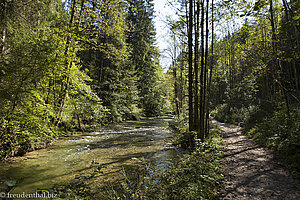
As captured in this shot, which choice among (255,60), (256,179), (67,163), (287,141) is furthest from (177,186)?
(255,60)

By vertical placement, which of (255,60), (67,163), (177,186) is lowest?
(67,163)

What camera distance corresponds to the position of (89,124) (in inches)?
593

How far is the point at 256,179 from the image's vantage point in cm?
473

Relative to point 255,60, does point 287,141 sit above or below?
below

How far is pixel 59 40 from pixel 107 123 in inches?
494

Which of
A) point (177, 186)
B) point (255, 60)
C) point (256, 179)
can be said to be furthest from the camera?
point (255, 60)

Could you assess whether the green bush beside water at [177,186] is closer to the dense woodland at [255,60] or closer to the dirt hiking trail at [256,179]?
the dirt hiking trail at [256,179]

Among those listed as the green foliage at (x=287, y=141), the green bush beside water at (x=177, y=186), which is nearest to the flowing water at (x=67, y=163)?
the green bush beside water at (x=177, y=186)

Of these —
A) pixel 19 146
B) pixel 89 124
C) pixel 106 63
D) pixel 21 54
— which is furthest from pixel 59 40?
pixel 106 63

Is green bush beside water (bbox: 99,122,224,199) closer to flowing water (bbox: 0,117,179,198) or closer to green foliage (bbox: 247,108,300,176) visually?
flowing water (bbox: 0,117,179,198)

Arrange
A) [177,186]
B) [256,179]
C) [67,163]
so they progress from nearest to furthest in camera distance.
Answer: [177,186] → [256,179] → [67,163]

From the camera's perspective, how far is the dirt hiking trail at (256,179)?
12.9ft

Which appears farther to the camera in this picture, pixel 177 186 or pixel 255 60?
pixel 255 60

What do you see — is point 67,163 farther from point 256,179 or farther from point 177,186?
point 256,179
